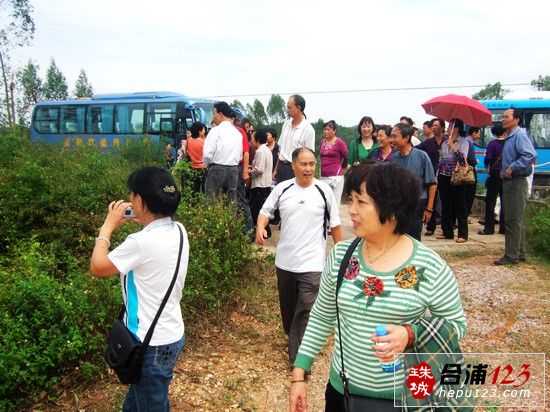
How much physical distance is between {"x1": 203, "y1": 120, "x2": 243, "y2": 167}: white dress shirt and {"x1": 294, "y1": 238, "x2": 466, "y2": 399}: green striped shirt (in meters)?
4.46

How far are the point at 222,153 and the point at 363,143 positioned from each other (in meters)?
1.97

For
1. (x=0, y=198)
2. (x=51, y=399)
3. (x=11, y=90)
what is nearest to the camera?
(x=51, y=399)

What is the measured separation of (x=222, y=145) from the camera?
6094 mm

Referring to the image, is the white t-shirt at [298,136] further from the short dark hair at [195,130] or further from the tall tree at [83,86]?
the tall tree at [83,86]

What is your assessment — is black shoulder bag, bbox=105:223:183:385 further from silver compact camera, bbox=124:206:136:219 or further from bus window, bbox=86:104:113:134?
bus window, bbox=86:104:113:134

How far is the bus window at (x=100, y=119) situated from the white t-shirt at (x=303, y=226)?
15.6 m

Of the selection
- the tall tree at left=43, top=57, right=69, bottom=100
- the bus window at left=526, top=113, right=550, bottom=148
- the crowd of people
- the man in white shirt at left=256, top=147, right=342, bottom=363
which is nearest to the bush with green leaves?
the man in white shirt at left=256, top=147, right=342, bottom=363

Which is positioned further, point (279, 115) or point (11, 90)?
point (279, 115)

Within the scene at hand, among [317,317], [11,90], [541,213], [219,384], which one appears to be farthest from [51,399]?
[11,90]

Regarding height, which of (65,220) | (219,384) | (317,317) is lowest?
(219,384)

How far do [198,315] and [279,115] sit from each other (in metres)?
38.0

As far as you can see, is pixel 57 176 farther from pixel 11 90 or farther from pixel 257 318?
pixel 11 90

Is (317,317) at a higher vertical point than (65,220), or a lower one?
higher

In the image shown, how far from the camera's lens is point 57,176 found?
6527mm
